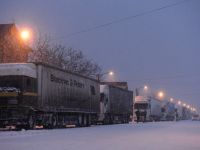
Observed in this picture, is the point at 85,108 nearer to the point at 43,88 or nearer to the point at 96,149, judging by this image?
the point at 43,88

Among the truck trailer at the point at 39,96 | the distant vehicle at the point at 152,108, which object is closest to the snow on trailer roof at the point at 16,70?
the truck trailer at the point at 39,96

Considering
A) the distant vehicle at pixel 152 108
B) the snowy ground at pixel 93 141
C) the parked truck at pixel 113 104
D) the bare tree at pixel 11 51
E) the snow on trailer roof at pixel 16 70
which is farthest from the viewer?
the distant vehicle at pixel 152 108

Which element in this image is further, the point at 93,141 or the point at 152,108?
the point at 152,108

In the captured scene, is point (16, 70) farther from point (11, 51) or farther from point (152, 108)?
point (152, 108)

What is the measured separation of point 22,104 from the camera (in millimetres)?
25203

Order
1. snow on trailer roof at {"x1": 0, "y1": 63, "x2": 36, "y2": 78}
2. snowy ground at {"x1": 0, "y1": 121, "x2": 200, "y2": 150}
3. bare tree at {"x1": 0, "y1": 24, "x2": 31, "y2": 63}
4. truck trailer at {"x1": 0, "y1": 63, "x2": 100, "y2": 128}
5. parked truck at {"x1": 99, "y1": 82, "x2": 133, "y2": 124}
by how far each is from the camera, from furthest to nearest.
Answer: bare tree at {"x1": 0, "y1": 24, "x2": 31, "y2": 63}
parked truck at {"x1": 99, "y1": 82, "x2": 133, "y2": 124}
snow on trailer roof at {"x1": 0, "y1": 63, "x2": 36, "y2": 78}
truck trailer at {"x1": 0, "y1": 63, "x2": 100, "y2": 128}
snowy ground at {"x1": 0, "y1": 121, "x2": 200, "y2": 150}

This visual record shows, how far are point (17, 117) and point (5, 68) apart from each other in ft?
9.92

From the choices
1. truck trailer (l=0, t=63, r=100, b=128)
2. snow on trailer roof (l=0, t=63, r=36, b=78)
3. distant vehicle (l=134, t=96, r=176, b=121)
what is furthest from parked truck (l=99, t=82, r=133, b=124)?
snow on trailer roof (l=0, t=63, r=36, b=78)

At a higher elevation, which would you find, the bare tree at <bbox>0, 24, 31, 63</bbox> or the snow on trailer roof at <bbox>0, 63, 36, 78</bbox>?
the bare tree at <bbox>0, 24, 31, 63</bbox>

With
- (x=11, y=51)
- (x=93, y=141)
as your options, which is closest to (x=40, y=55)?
(x=11, y=51)

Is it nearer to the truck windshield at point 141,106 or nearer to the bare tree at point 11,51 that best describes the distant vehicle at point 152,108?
the truck windshield at point 141,106

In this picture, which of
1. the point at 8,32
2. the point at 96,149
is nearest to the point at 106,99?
the point at 96,149

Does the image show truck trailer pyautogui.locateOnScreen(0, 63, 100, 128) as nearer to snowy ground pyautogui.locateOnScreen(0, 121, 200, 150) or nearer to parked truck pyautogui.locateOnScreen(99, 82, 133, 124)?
snowy ground pyautogui.locateOnScreen(0, 121, 200, 150)

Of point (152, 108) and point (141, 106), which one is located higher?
point (141, 106)
